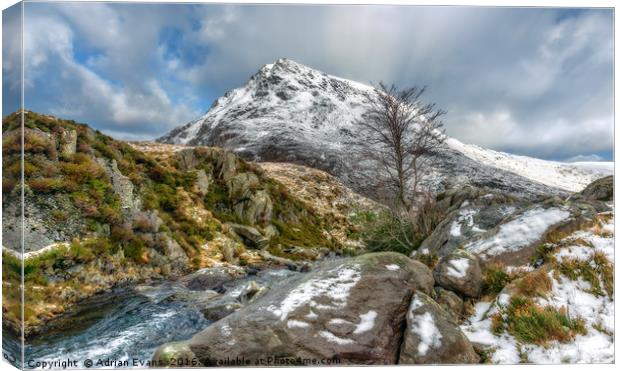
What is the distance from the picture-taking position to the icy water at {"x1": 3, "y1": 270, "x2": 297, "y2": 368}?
6.59 metres

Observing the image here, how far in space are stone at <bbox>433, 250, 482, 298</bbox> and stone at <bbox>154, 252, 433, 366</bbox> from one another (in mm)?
1200

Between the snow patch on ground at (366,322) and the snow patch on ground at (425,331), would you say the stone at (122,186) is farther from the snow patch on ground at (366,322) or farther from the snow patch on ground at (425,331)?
the snow patch on ground at (425,331)

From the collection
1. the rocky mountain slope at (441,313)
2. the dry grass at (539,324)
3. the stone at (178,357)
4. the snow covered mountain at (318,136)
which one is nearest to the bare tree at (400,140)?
the snow covered mountain at (318,136)

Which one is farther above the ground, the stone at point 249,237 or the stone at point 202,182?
the stone at point 202,182

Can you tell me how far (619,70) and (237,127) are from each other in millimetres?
82966

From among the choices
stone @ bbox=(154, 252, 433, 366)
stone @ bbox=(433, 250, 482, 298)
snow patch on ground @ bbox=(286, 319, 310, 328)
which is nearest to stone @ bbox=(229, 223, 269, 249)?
stone @ bbox=(154, 252, 433, 366)

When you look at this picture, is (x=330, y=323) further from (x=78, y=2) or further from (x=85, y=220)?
(x=85, y=220)

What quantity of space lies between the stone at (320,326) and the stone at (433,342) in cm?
27

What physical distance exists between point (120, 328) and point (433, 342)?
7.55 m

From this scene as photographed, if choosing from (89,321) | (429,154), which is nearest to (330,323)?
(89,321)

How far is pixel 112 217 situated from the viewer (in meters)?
13.8

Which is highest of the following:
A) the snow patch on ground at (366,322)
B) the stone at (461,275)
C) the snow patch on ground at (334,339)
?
the stone at (461,275)

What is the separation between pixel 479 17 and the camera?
25.8 ft

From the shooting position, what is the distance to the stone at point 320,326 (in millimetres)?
5422
